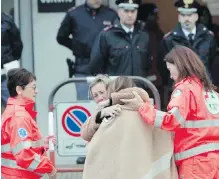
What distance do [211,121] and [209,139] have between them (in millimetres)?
144

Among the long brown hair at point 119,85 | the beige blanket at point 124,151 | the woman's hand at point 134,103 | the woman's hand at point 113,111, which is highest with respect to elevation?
the long brown hair at point 119,85

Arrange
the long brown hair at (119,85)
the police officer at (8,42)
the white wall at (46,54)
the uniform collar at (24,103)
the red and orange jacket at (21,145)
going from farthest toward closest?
the white wall at (46,54) < the police officer at (8,42) < the uniform collar at (24,103) < the red and orange jacket at (21,145) < the long brown hair at (119,85)

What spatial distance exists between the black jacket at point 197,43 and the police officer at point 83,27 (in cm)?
77

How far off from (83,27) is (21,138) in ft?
11.2

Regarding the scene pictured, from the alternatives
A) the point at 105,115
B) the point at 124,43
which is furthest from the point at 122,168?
the point at 124,43

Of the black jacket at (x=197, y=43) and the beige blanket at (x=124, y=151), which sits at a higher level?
the black jacket at (x=197, y=43)

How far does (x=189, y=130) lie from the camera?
7.24m

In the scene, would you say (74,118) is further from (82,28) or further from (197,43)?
(197,43)

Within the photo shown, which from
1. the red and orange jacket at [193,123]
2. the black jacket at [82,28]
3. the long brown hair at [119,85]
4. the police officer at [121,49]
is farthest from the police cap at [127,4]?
the long brown hair at [119,85]

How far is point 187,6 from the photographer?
34.8ft

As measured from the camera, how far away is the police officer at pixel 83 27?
10.7 m

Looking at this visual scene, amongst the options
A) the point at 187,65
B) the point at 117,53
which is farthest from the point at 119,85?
the point at 117,53

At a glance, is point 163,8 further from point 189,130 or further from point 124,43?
point 189,130

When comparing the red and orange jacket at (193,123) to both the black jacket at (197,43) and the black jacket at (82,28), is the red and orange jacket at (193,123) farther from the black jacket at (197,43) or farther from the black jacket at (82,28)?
the black jacket at (82,28)
